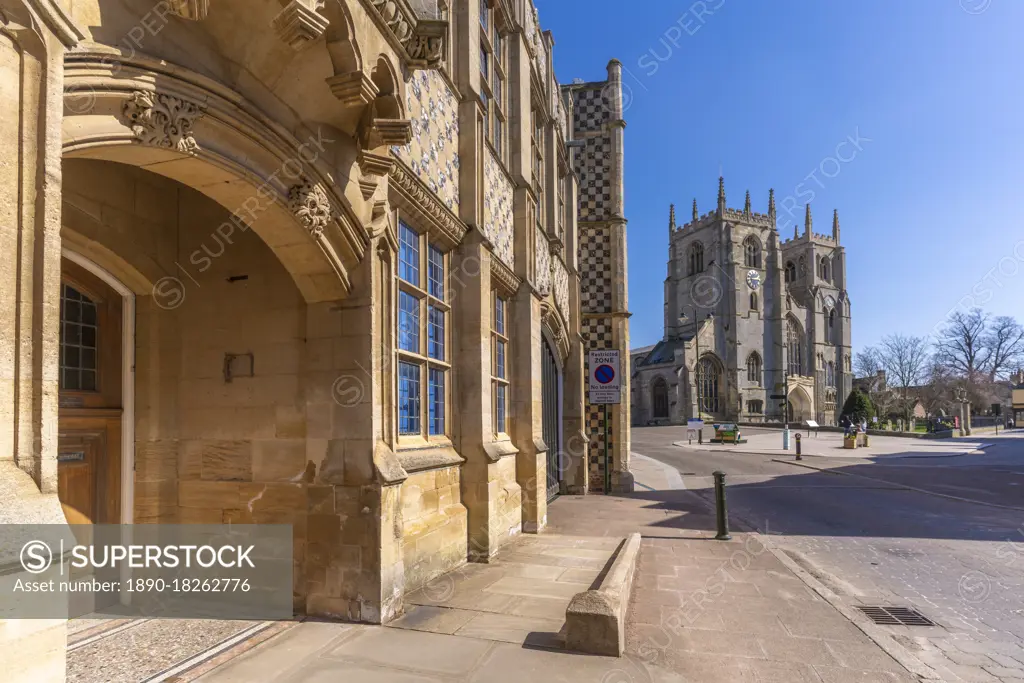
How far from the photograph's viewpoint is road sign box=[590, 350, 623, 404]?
1509 centimetres

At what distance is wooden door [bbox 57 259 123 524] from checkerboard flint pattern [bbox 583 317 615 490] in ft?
40.6

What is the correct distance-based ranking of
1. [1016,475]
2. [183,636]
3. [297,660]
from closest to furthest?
1. [297,660]
2. [183,636]
3. [1016,475]

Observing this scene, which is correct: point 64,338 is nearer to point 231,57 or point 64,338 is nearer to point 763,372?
point 231,57

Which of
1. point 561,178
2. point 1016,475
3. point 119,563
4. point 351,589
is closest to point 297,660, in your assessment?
point 351,589

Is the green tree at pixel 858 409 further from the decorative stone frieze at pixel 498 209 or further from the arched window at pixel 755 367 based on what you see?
the decorative stone frieze at pixel 498 209

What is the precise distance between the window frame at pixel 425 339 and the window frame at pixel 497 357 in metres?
1.54

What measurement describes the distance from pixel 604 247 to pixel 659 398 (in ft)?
171

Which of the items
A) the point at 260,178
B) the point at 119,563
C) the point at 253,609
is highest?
the point at 260,178

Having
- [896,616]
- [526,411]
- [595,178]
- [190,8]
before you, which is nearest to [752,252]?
[595,178]

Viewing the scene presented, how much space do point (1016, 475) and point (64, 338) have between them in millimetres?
24966

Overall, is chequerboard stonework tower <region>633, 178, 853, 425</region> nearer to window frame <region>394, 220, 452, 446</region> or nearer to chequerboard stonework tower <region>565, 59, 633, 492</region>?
chequerboard stonework tower <region>565, 59, 633, 492</region>

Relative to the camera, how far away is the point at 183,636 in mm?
4629

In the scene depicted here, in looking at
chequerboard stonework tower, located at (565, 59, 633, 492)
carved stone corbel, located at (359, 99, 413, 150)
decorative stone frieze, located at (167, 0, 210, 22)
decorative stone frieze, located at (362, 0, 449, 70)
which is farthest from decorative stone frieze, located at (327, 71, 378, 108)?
chequerboard stonework tower, located at (565, 59, 633, 492)

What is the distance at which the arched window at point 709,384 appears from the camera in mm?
67875
